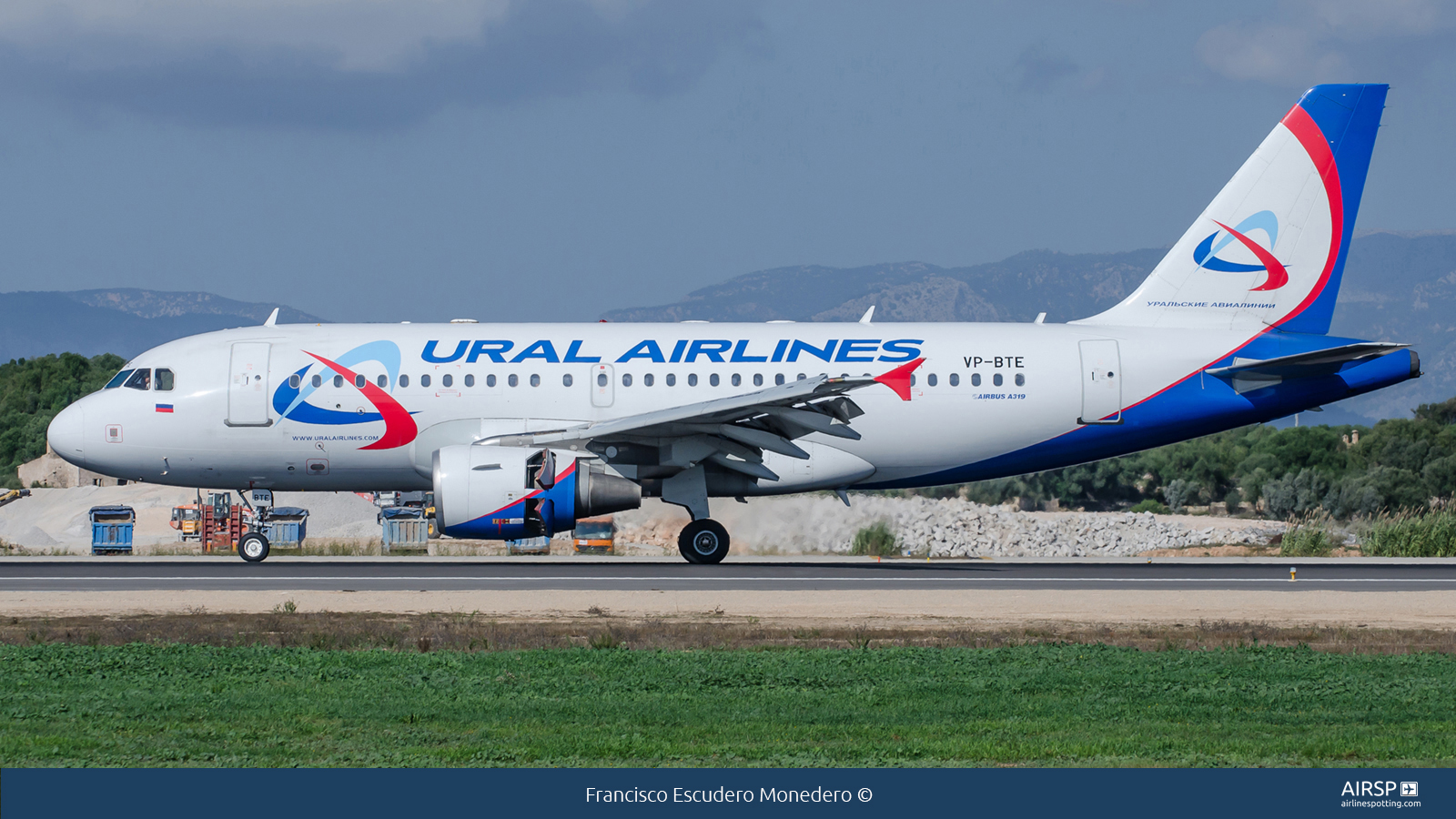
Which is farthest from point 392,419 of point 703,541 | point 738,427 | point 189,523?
point 189,523

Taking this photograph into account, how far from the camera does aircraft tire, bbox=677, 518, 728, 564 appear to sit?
932 inches

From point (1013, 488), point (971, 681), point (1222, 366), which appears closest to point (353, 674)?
point (971, 681)

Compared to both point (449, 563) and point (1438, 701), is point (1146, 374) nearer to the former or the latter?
point (449, 563)

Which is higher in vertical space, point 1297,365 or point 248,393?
point 248,393

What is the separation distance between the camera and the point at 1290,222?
2541cm

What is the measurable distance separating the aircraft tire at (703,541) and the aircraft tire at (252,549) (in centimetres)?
739

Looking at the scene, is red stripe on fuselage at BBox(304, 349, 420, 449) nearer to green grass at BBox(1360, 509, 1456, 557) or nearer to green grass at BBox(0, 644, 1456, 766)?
green grass at BBox(0, 644, 1456, 766)

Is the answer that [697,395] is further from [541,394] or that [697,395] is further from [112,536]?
[112,536]

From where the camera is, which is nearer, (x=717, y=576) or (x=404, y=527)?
(x=717, y=576)

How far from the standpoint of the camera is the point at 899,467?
2444cm

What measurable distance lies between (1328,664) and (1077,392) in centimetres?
1210

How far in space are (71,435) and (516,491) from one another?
28.4 ft

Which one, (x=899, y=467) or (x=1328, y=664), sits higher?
(x=899, y=467)
